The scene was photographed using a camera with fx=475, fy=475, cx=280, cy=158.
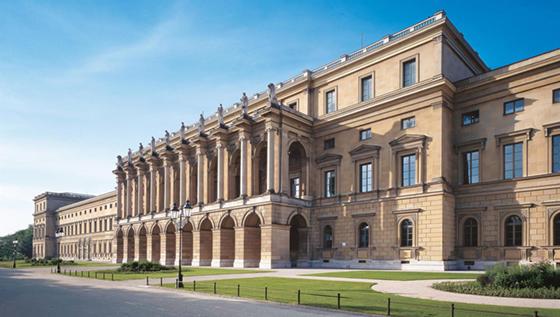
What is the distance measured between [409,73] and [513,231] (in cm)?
1779

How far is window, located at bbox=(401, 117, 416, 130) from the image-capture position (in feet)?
151

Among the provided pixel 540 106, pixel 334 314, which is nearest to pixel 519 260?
pixel 540 106

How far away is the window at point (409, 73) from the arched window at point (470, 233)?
14282 millimetres

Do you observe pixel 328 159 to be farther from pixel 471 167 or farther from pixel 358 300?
pixel 358 300

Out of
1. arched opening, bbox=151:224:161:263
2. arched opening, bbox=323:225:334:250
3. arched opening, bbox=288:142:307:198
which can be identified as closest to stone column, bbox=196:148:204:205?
arched opening, bbox=288:142:307:198

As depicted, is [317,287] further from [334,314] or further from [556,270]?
[556,270]

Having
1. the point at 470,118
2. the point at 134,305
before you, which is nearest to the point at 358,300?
the point at 134,305

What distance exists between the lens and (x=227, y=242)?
187 feet

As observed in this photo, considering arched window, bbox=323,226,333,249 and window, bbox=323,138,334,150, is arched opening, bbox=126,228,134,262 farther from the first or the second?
window, bbox=323,138,334,150

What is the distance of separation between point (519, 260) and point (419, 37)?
22.2 meters

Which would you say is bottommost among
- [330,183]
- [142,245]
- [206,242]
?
[142,245]

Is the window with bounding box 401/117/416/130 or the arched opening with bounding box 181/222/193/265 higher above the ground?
the window with bounding box 401/117/416/130

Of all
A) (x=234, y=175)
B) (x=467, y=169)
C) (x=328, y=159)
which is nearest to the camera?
(x=467, y=169)

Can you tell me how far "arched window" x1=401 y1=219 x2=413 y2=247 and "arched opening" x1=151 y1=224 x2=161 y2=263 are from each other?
41564mm
